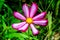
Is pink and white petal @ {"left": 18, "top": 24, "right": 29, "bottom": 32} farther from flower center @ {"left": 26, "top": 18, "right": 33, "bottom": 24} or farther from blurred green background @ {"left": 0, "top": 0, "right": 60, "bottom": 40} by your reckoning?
blurred green background @ {"left": 0, "top": 0, "right": 60, "bottom": 40}

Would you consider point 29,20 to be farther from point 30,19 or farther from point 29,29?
point 29,29

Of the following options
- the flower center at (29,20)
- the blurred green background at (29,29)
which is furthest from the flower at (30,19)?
the blurred green background at (29,29)

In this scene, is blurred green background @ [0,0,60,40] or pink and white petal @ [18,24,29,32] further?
blurred green background @ [0,0,60,40]

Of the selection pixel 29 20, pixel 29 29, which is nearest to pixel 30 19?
pixel 29 20

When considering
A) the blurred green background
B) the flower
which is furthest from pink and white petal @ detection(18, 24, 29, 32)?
the blurred green background

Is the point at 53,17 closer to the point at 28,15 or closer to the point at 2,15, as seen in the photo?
the point at 2,15

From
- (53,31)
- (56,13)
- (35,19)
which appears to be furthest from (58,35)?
(35,19)

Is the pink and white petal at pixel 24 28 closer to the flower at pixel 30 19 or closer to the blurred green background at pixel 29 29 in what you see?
the flower at pixel 30 19

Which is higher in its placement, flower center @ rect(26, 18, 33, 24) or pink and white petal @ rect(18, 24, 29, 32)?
flower center @ rect(26, 18, 33, 24)

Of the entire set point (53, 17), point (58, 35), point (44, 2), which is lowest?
point (58, 35)
